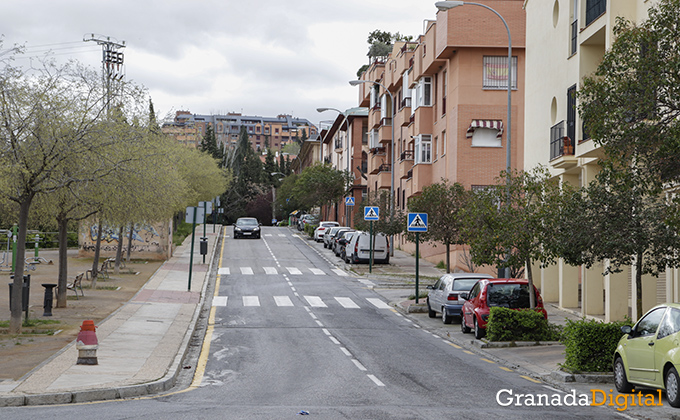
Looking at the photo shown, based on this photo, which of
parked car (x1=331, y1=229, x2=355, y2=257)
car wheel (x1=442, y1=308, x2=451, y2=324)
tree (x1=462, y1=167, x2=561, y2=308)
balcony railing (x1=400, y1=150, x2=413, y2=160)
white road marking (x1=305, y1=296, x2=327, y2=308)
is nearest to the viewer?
tree (x1=462, y1=167, x2=561, y2=308)

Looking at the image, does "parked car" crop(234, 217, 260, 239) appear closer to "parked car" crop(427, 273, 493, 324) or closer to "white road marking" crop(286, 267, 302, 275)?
"white road marking" crop(286, 267, 302, 275)

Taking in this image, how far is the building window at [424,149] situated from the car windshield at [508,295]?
2781cm

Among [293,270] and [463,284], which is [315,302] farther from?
[293,270]

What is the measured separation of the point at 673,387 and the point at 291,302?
18.0 m

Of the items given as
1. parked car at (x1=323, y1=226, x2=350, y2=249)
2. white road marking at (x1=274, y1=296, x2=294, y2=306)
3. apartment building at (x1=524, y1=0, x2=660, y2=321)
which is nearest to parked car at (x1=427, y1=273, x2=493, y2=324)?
apartment building at (x1=524, y1=0, x2=660, y2=321)

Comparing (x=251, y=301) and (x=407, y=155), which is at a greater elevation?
(x=407, y=155)

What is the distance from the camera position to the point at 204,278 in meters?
34.8

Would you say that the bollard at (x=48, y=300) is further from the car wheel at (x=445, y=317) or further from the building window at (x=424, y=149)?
the building window at (x=424, y=149)

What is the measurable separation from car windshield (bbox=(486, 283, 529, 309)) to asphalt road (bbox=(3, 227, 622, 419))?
1.58 metres

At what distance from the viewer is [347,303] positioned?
27.4 meters

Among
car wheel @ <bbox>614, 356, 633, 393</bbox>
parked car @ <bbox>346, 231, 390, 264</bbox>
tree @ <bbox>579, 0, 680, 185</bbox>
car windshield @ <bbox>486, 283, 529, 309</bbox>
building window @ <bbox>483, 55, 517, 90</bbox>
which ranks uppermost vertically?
building window @ <bbox>483, 55, 517, 90</bbox>

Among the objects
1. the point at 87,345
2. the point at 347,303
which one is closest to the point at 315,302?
the point at 347,303

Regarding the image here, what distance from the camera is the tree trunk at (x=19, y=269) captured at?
17.2 m

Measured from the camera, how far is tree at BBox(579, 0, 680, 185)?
36.5ft
